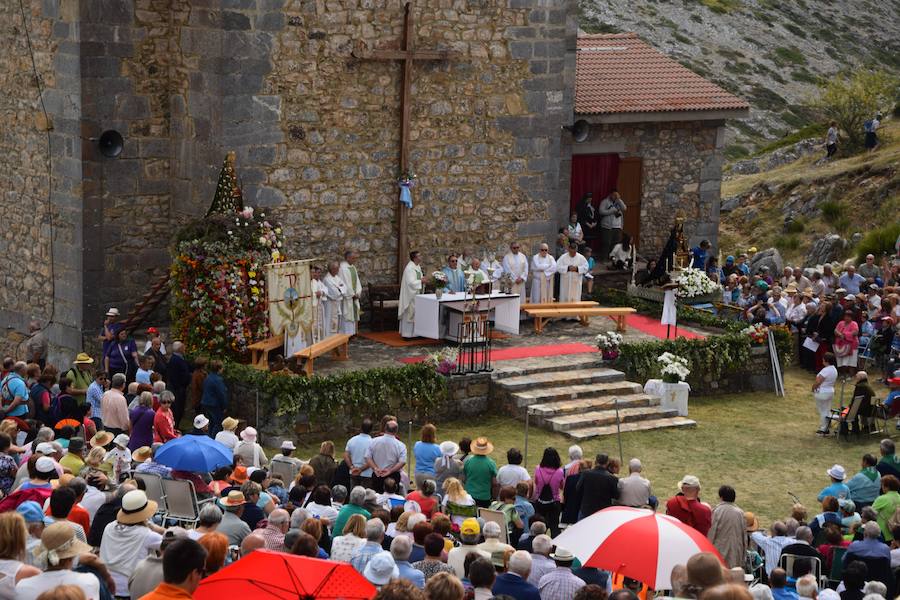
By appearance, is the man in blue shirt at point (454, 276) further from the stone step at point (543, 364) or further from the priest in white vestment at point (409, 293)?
the stone step at point (543, 364)

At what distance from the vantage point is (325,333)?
21750mm

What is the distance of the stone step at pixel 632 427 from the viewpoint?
2034cm

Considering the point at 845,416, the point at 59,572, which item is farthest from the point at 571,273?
the point at 59,572

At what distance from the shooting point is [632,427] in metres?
20.8

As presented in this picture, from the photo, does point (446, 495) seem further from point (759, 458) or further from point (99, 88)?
point (99, 88)

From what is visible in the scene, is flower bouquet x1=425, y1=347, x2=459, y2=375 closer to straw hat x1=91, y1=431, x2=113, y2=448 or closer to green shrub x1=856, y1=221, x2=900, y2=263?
straw hat x1=91, y1=431, x2=113, y2=448

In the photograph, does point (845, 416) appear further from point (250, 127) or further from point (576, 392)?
point (250, 127)

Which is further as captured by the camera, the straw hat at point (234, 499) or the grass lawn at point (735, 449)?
the grass lawn at point (735, 449)

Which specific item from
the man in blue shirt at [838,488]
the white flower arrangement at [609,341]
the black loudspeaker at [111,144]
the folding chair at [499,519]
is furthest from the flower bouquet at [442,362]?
the folding chair at [499,519]

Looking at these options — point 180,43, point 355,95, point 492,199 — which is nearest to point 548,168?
point 492,199

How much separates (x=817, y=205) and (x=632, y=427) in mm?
16627

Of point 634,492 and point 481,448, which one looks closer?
point 634,492

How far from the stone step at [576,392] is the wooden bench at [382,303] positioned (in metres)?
3.15

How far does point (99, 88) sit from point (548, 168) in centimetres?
747
